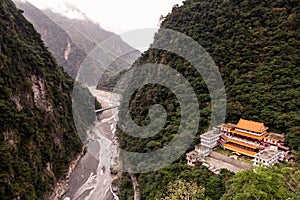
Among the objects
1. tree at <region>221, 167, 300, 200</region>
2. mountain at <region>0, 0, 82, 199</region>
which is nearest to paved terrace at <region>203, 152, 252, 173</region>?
tree at <region>221, 167, 300, 200</region>

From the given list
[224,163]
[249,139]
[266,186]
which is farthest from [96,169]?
[266,186]

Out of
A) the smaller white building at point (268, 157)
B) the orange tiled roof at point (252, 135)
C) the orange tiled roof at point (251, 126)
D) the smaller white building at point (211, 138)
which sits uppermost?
the orange tiled roof at point (251, 126)

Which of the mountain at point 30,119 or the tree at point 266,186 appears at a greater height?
the tree at point 266,186

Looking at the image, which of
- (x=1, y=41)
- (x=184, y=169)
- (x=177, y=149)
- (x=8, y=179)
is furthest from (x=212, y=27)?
(x=8, y=179)

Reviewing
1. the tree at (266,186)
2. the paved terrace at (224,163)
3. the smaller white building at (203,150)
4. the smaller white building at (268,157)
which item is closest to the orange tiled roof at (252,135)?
the smaller white building at (268,157)

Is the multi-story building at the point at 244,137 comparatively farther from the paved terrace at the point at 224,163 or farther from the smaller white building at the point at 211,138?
the paved terrace at the point at 224,163

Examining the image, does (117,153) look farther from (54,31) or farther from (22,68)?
(54,31)
